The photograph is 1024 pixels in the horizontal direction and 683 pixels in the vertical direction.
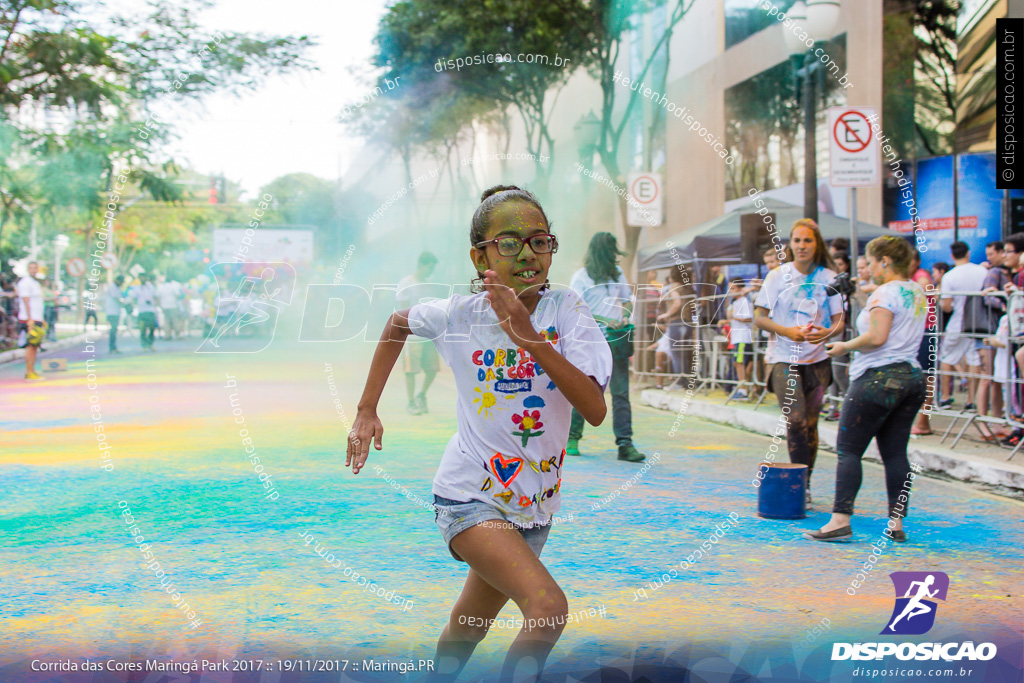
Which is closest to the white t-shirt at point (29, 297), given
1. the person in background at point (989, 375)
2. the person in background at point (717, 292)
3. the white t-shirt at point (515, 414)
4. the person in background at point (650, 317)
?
the person in background at point (650, 317)

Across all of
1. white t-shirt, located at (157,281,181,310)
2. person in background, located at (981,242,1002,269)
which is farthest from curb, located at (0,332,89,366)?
person in background, located at (981,242,1002,269)

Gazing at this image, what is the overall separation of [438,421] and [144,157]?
8.58m

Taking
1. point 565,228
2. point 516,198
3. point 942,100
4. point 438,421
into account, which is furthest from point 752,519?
point 565,228

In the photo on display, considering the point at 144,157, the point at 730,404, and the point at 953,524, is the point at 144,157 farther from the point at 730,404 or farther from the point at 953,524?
Answer: the point at 953,524

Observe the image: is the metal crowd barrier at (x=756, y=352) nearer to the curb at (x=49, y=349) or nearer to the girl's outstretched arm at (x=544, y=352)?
the girl's outstretched arm at (x=544, y=352)

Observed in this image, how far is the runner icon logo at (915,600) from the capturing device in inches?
138

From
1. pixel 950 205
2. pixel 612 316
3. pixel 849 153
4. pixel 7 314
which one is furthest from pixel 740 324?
pixel 7 314

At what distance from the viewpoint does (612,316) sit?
775 cm

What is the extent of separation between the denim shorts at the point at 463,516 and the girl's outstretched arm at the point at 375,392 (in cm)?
24

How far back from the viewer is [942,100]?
1445 centimetres

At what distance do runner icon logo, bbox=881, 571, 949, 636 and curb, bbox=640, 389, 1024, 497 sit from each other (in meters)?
2.56

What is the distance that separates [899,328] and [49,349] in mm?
22855

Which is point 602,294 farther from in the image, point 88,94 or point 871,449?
point 88,94

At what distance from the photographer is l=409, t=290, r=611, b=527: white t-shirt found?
2.46m
